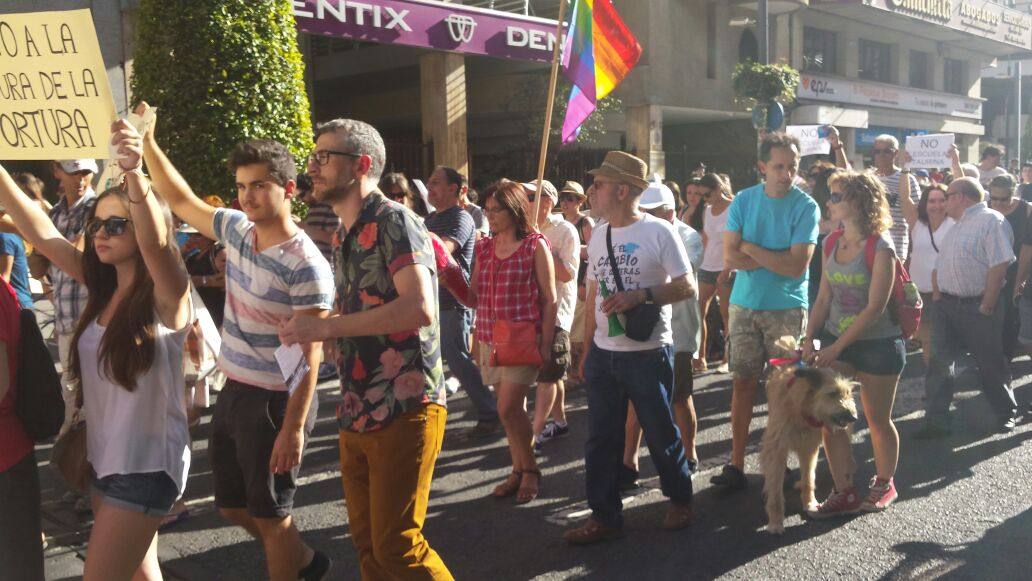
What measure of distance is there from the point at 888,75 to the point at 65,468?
3310 cm

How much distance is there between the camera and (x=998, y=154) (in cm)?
1251

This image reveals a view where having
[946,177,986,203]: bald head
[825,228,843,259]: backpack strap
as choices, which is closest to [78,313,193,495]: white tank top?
[825,228,843,259]: backpack strap

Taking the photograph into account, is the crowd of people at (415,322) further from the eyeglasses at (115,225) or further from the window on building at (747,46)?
the window on building at (747,46)

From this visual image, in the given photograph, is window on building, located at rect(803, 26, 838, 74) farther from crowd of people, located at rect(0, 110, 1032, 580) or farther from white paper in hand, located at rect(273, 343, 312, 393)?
white paper in hand, located at rect(273, 343, 312, 393)

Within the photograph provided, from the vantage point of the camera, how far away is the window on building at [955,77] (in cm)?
3603

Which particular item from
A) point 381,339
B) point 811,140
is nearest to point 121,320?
point 381,339

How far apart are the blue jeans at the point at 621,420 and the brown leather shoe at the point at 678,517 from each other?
0.18 meters

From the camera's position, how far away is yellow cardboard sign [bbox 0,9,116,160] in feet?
11.1

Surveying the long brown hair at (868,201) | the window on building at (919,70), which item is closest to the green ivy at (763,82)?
the long brown hair at (868,201)

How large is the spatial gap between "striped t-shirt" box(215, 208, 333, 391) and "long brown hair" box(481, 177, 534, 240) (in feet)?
6.85

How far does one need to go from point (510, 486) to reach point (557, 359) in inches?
34.8

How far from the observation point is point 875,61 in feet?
103

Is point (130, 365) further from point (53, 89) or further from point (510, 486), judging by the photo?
point (510, 486)

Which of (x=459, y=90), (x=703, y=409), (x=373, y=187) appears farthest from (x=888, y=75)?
(x=373, y=187)
